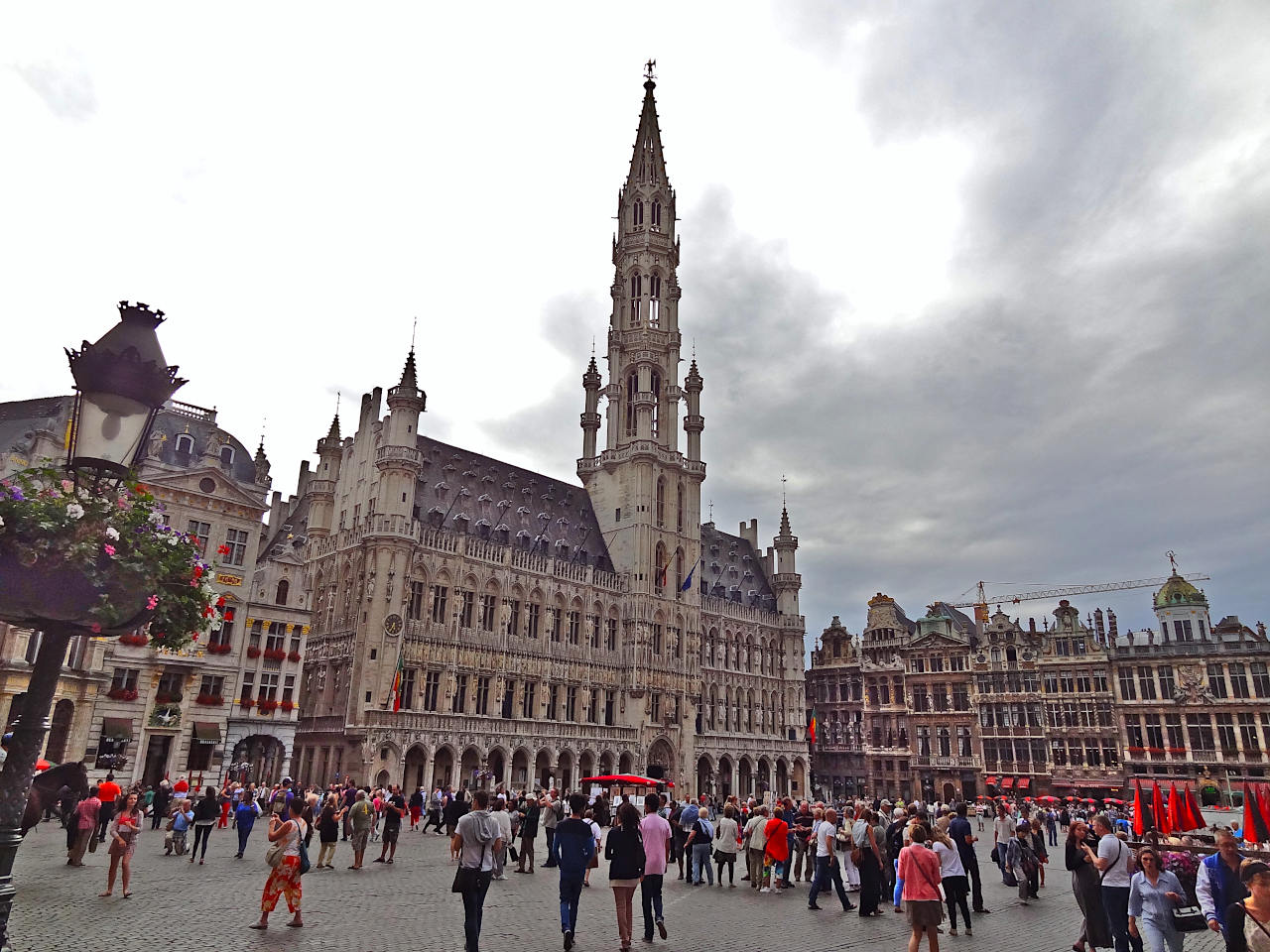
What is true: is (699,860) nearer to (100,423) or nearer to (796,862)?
(796,862)

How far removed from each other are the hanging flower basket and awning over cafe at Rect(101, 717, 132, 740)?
1320 inches

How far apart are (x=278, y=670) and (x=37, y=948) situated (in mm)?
34311

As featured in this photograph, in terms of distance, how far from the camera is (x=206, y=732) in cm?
3881

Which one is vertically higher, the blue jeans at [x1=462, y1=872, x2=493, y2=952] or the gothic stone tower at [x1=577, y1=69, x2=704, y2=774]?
the gothic stone tower at [x1=577, y1=69, x2=704, y2=774]

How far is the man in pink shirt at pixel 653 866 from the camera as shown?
12656mm

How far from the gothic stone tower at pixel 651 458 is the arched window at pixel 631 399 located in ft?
0.33

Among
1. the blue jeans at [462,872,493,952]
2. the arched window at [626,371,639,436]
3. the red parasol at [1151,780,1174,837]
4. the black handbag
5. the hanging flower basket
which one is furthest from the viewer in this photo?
the arched window at [626,371,639,436]

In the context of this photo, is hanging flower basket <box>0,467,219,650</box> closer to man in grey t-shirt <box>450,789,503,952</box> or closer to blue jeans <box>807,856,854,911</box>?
man in grey t-shirt <box>450,789,503,952</box>

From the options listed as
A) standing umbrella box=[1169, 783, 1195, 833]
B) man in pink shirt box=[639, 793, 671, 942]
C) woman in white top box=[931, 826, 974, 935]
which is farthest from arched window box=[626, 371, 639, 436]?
man in pink shirt box=[639, 793, 671, 942]

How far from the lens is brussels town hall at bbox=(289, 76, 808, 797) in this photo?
48.9 metres

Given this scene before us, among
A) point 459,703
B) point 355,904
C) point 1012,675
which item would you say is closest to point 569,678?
point 459,703

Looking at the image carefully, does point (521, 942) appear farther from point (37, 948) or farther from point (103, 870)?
point (103, 870)

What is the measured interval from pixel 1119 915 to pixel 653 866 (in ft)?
21.1

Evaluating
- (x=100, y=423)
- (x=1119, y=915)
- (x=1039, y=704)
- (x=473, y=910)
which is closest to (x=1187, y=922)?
(x=1119, y=915)
